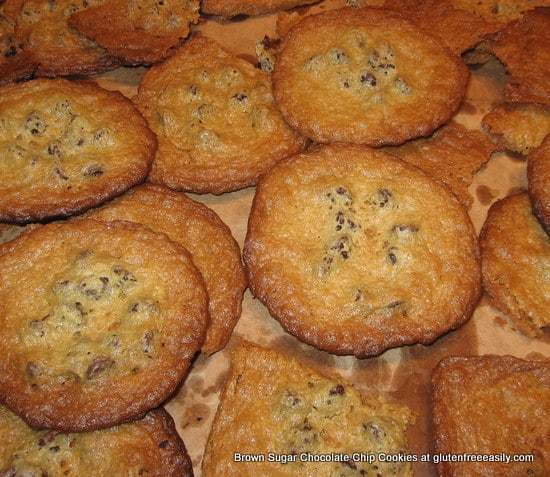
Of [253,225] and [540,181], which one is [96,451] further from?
[540,181]

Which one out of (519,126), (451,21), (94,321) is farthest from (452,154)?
(94,321)

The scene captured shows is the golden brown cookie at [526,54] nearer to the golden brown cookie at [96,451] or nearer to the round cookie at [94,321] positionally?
the round cookie at [94,321]

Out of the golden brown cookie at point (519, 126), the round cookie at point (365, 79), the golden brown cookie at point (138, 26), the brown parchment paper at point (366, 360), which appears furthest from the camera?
the golden brown cookie at point (138, 26)

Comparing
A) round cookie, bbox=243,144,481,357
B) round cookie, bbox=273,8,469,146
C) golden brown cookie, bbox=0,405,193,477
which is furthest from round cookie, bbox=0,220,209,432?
round cookie, bbox=273,8,469,146

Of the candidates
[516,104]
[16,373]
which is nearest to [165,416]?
[16,373]

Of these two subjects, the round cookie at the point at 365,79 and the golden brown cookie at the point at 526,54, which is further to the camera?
the golden brown cookie at the point at 526,54

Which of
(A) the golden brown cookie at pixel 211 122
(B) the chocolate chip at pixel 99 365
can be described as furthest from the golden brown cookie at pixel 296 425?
(A) the golden brown cookie at pixel 211 122
